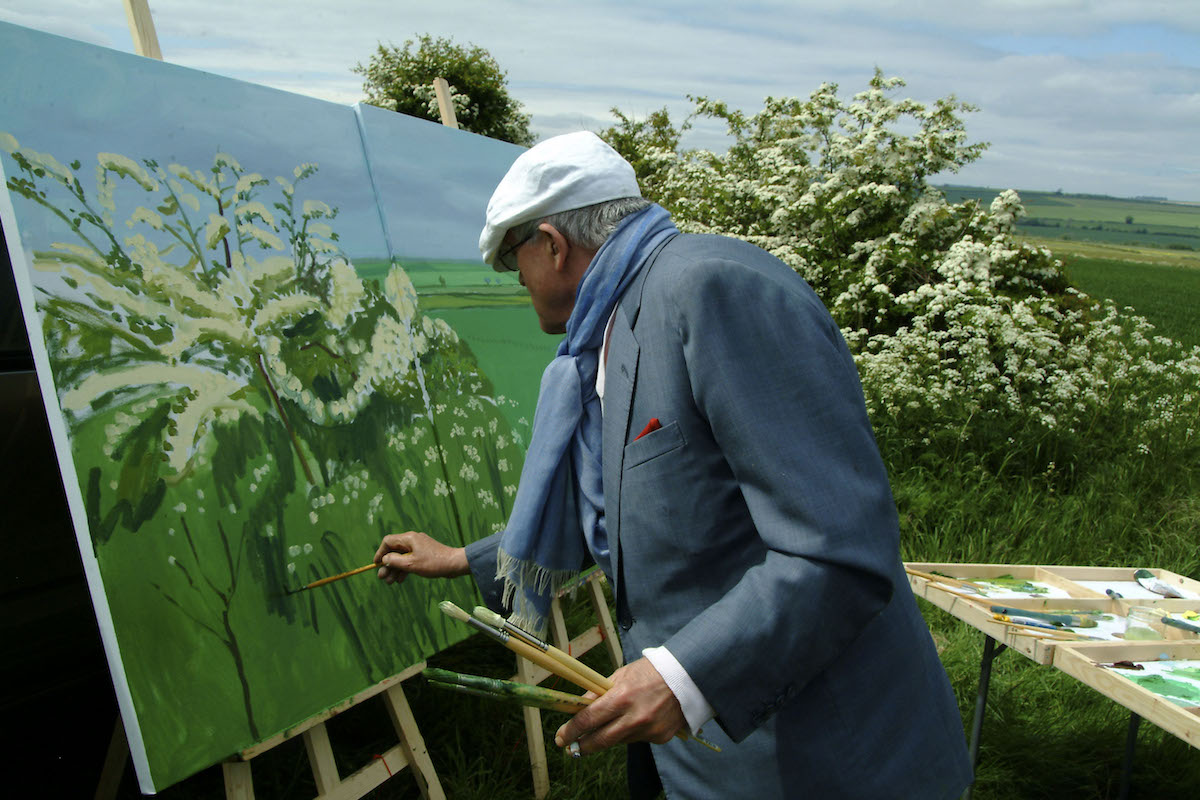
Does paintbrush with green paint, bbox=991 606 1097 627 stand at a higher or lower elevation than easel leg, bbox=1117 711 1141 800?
higher

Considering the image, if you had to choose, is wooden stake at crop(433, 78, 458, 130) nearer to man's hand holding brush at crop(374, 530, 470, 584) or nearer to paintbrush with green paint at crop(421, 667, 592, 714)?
man's hand holding brush at crop(374, 530, 470, 584)

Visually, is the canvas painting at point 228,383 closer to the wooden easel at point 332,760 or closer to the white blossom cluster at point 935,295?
the wooden easel at point 332,760

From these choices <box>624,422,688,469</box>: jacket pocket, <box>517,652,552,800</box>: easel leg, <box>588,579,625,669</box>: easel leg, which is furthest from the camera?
<box>588,579,625,669</box>: easel leg

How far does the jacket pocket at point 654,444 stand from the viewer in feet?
3.97

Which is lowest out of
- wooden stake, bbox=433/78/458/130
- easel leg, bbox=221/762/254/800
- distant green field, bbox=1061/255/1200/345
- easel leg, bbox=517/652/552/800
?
distant green field, bbox=1061/255/1200/345

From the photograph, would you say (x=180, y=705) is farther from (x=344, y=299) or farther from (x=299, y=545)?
(x=344, y=299)

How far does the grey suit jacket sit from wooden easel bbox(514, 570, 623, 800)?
0.87 metres

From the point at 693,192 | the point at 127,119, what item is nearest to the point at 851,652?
the point at 127,119

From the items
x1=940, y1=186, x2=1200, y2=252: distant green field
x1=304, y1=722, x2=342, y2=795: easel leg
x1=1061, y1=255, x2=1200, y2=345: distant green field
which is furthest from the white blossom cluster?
x1=940, y1=186, x2=1200, y2=252: distant green field

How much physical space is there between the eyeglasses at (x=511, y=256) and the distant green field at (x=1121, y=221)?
90.7 ft

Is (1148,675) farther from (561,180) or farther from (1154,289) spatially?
(1154,289)

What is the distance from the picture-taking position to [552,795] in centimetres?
260

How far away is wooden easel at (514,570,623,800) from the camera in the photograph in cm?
258

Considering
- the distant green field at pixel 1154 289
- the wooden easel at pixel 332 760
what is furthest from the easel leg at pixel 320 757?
the distant green field at pixel 1154 289
